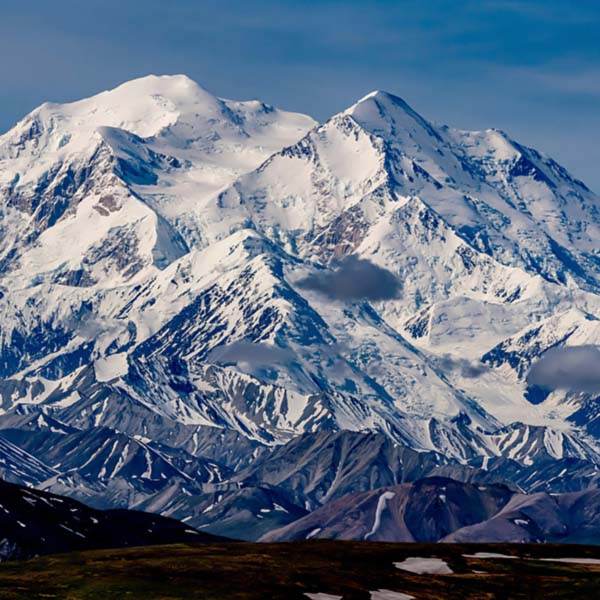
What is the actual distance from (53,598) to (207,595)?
623 inches

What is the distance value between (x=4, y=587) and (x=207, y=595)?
19.9m

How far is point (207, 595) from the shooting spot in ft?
654

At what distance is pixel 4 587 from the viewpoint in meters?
199

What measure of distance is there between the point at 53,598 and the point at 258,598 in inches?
814

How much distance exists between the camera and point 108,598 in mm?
194625

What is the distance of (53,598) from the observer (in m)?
193

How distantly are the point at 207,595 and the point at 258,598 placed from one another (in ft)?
16.6

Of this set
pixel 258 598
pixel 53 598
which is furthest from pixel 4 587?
pixel 258 598

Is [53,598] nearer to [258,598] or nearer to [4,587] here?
[4,587]

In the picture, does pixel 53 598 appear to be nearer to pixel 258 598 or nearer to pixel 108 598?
pixel 108 598

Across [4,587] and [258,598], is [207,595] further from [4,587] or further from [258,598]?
[4,587]

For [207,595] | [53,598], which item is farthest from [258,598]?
[53,598]

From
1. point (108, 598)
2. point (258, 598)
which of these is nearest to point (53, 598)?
point (108, 598)

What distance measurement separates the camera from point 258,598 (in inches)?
7869
